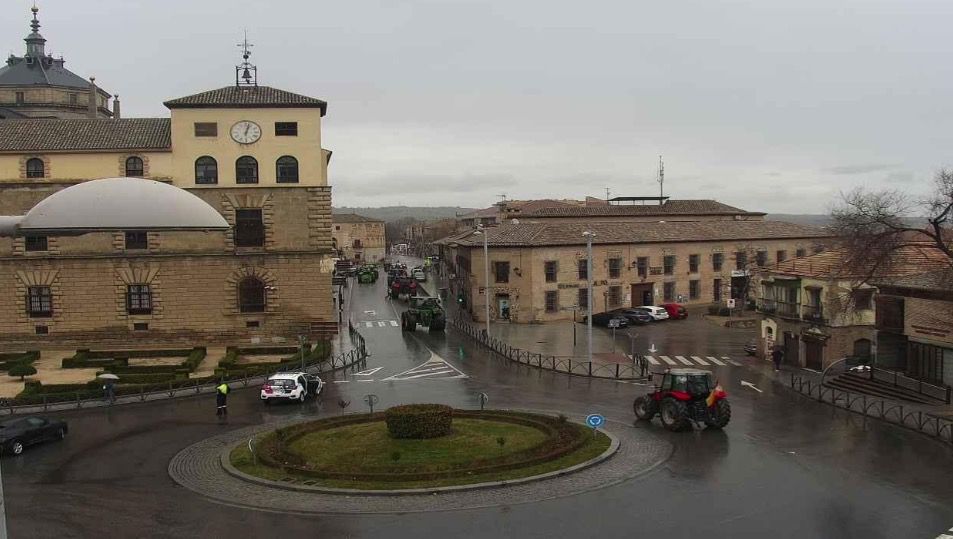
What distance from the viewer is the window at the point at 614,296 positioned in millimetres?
64000

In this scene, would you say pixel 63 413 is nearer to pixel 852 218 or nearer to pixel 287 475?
pixel 287 475

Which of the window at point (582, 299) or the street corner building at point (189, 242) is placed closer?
the street corner building at point (189, 242)

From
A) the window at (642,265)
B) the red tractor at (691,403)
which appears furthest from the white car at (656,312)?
the red tractor at (691,403)

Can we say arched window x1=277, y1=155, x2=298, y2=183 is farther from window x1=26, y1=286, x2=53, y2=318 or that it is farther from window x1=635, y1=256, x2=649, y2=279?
window x1=635, y1=256, x2=649, y2=279

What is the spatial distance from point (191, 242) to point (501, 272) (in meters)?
22.4

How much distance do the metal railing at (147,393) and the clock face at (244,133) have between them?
1637 cm

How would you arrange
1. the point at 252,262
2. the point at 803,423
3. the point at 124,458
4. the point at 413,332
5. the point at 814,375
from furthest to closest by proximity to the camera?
the point at 413,332 → the point at 252,262 → the point at 814,375 → the point at 803,423 → the point at 124,458

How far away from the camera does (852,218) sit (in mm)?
33000

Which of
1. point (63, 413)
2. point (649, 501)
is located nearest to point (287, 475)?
point (649, 501)

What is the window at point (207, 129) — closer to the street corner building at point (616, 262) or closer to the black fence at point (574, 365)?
the street corner building at point (616, 262)

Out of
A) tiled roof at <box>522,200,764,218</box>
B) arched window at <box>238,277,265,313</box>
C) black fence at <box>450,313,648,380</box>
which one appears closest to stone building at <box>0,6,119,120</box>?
arched window at <box>238,277,265,313</box>

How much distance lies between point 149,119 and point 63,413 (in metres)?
26.7

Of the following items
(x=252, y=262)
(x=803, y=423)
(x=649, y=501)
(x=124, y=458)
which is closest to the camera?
(x=649, y=501)

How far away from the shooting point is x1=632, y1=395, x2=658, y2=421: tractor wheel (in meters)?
27.6
